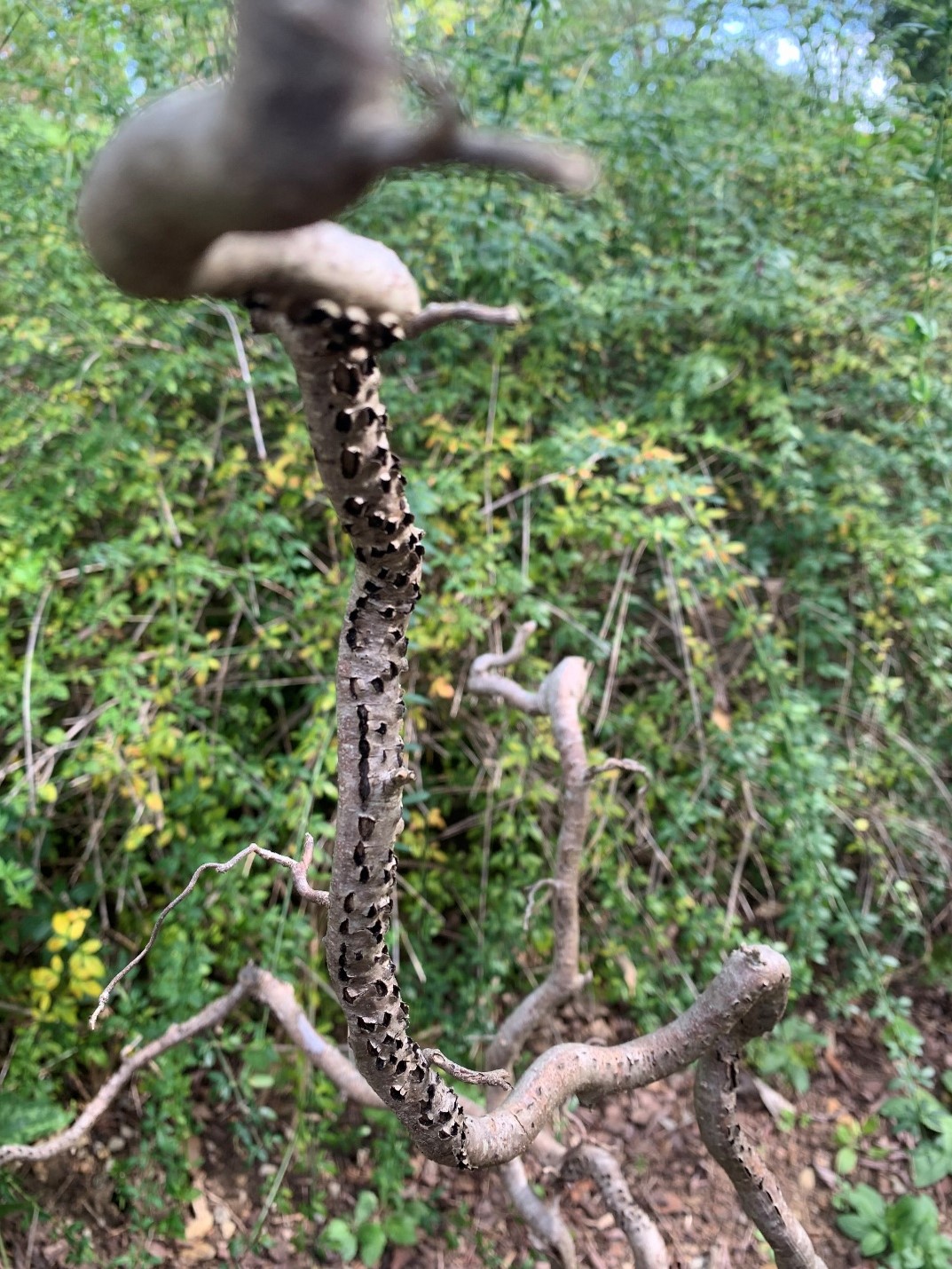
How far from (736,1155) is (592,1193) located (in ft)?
3.53

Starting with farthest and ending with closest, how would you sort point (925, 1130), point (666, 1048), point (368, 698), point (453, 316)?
point (925, 1130) < point (666, 1048) < point (368, 698) < point (453, 316)

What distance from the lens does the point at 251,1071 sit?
4.84 ft

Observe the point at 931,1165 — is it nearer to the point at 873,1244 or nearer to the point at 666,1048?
the point at 873,1244

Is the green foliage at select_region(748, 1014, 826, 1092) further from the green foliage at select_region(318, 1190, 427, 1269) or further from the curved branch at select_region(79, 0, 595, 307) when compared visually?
the curved branch at select_region(79, 0, 595, 307)

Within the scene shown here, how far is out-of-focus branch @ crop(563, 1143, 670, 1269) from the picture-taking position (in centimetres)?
97

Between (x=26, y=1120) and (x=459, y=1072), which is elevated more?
(x=459, y=1072)

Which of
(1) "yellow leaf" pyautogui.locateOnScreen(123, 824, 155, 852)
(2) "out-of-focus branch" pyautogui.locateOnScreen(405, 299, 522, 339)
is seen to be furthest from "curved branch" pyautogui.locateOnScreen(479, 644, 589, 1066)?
(2) "out-of-focus branch" pyautogui.locateOnScreen(405, 299, 522, 339)

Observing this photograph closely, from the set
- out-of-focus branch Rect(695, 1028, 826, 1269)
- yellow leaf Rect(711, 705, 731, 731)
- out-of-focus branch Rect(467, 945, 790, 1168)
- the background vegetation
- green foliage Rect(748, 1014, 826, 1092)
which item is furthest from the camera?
green foliage Rect(748, 1014, 826, 1092)

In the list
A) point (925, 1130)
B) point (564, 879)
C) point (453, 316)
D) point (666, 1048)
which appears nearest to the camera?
point (453, 316)

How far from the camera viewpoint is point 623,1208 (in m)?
1.01

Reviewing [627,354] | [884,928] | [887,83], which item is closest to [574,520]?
[627,354]

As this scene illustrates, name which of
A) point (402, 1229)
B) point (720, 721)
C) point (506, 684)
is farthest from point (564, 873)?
point (402, 1229)

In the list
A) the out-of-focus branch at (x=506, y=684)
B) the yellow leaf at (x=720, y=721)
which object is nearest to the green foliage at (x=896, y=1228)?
the yellow leaf at (x=720, y=721)

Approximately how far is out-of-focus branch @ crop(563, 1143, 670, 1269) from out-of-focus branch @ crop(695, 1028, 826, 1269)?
159mm
